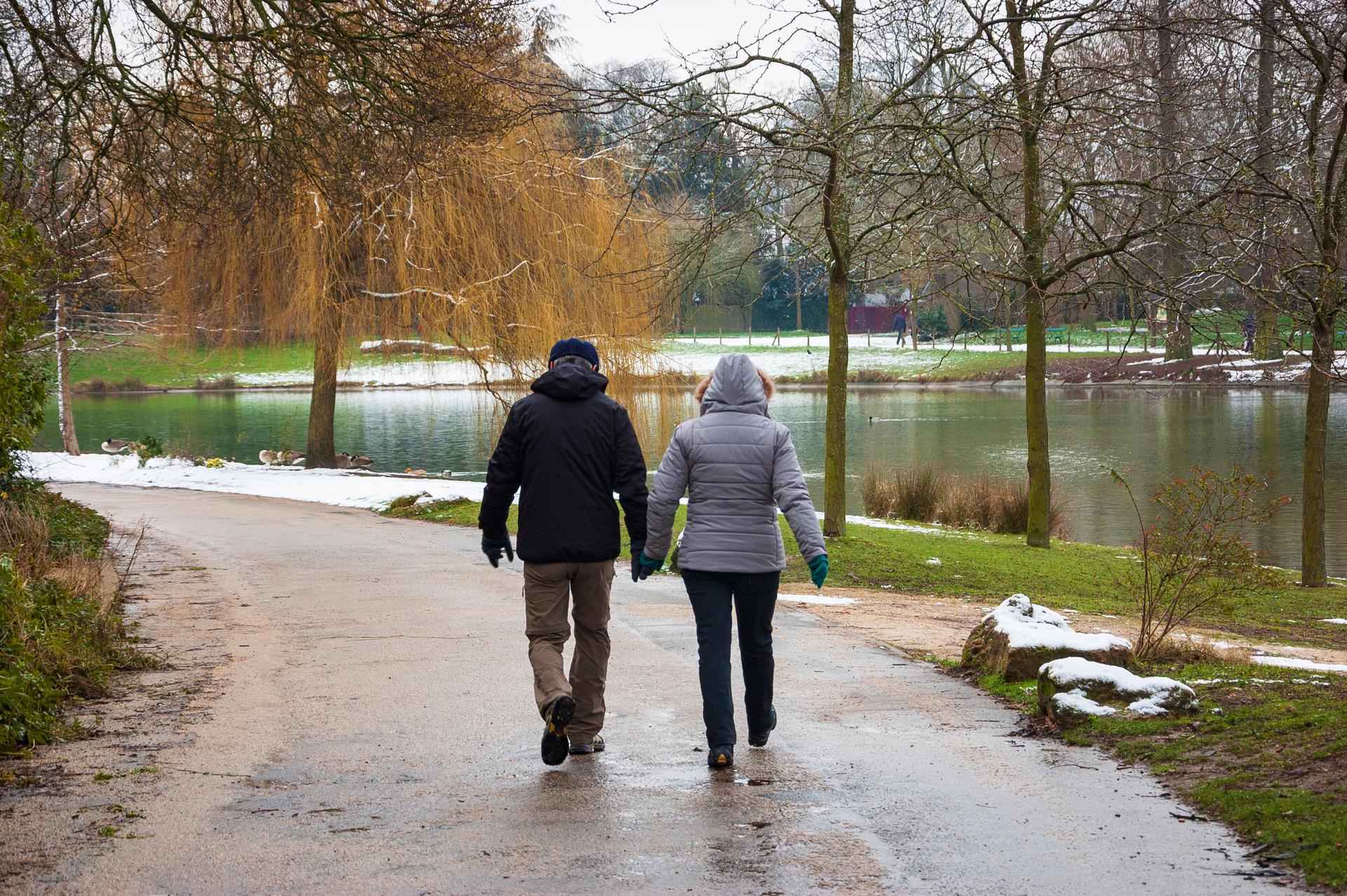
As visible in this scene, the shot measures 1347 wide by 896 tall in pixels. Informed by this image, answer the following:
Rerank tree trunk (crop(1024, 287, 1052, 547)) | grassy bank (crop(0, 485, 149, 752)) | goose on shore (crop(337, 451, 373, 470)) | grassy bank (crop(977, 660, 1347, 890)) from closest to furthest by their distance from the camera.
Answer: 1. grassy bank (crop(977, 660, 1347, 890))
2. grassy bank (crop(0, 485, 149, 752))
3. tree trunk (crop(1024, 287, 1052, 547))
4. goose on shore (crop(337, 451, 373, 470))

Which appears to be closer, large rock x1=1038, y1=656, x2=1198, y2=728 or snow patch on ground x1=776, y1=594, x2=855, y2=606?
large rock x1=1038, y1=656, x2=1198, y2=728

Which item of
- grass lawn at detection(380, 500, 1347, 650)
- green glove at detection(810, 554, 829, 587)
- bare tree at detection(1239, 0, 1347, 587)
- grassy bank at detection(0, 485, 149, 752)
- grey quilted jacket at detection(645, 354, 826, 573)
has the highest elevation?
bare tree at detection(1239, 0, 1347, 587)

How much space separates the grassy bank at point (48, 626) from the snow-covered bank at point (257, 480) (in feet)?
27.2

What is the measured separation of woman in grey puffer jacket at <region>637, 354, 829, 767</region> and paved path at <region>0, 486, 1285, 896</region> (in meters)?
0.46

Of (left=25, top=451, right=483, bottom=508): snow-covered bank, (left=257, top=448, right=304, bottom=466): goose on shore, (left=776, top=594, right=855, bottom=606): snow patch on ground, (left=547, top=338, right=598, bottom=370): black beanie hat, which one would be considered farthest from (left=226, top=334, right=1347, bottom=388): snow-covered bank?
(left=547, top=338, right=598, bottom=370): black beanie hat

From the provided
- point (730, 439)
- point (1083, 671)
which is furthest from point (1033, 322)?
point (730, 439)

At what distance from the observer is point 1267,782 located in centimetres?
499

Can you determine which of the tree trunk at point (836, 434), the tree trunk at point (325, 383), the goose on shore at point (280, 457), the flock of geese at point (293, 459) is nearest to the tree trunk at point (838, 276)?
the tree trunk at point (836, 434)

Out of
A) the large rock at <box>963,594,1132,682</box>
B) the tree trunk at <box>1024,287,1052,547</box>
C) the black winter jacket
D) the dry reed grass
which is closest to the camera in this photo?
the black winter jacket

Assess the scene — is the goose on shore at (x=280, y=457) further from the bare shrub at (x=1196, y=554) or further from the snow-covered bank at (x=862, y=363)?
the bare shrub at (x=1196, y=554)

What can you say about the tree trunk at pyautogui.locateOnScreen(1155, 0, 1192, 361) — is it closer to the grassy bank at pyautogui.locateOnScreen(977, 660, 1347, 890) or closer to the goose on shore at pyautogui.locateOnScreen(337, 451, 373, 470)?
the grassy bank at pyautogui.locateOnScreen(977, 660, 1347, 890)

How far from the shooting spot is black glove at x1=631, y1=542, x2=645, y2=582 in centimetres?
554

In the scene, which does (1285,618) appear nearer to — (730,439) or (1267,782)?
(1267,782)

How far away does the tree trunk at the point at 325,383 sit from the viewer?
22594 millimetres
